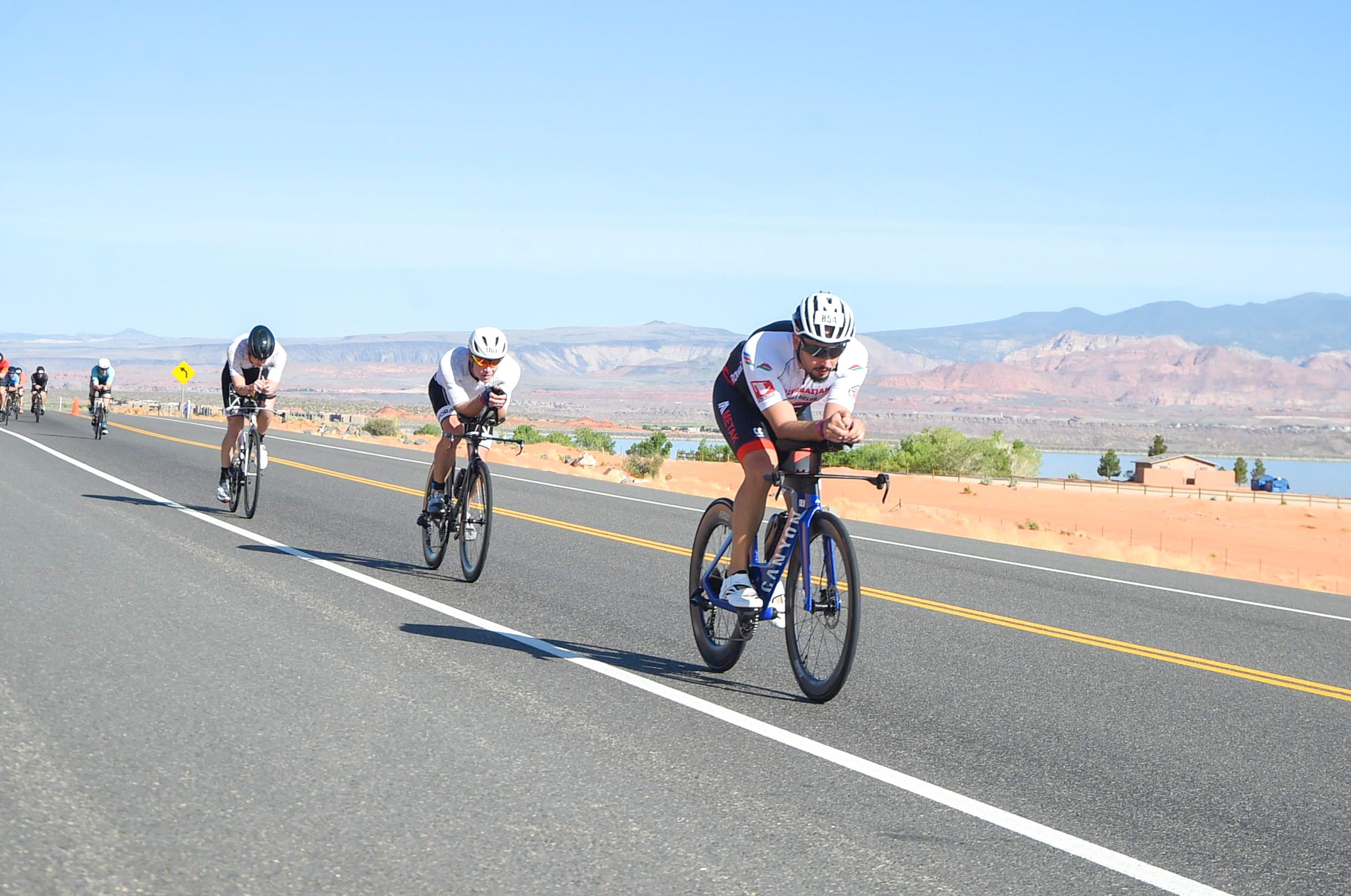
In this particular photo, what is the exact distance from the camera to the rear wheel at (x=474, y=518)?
1063 centimetres

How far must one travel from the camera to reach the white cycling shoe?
23.2 feet

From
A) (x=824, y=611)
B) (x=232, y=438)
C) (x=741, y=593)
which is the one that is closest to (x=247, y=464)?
(x=232, y=438)

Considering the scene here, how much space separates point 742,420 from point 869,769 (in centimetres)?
225

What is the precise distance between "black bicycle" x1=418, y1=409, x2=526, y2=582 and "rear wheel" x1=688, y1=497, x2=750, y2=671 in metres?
2.87

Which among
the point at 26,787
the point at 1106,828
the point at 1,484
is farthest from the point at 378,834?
the point at 1,484

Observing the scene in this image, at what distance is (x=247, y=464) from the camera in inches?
571

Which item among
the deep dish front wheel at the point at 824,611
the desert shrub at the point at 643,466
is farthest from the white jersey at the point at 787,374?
the desert shrub at the point at 643,466

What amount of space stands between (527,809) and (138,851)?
1.35m

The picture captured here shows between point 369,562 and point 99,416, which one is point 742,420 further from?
point 99,416

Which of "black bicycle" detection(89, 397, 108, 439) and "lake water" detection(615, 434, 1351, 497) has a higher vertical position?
"black bicycle" detection(89, 397, 108, 439)

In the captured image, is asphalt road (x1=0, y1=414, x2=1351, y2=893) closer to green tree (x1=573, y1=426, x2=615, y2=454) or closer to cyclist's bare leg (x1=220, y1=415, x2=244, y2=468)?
cyclist's bare leg (x1=220, y1=415, x2=244, y2=468)

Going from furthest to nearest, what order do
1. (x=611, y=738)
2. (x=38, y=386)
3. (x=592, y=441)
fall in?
(x=592, y=441)
(x=38, y=386)
(x=611, y=738)

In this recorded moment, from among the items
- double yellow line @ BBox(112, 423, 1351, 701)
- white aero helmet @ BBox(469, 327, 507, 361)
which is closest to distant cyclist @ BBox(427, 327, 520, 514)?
white aero helmet @ BBox(469, 327, 507, 361)

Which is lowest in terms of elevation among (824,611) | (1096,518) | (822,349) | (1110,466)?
(1110,466)
